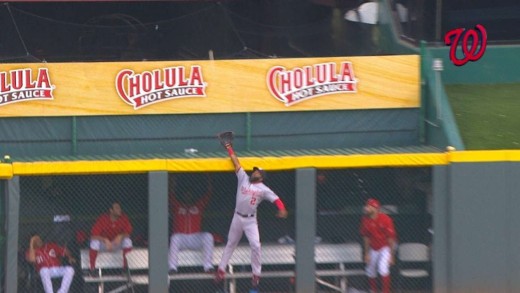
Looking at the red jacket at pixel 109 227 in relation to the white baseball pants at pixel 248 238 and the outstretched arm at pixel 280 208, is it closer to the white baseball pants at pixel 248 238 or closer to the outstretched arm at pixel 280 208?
the white baseball pants at pixel 248 238

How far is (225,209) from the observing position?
1345cm

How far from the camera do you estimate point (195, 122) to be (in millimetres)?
13445

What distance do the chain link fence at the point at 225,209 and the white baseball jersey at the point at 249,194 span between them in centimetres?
68

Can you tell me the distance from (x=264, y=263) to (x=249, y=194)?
96 cm

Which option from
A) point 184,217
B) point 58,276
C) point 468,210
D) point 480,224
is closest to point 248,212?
point 184,217

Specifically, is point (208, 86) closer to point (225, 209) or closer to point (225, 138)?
point (225, 138)

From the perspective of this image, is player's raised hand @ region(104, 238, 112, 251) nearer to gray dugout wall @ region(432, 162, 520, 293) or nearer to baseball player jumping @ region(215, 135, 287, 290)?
baseball player jumping @ region(215, 135, 287, 290)

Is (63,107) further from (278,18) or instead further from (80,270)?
(278,18)

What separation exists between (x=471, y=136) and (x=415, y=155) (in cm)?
131

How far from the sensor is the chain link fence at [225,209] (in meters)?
12.7

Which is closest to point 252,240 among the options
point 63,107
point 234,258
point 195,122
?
point 234,258

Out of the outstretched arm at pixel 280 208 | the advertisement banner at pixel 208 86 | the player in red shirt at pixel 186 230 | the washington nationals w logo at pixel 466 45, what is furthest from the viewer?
the washington nationals w logo at pixel 466 45

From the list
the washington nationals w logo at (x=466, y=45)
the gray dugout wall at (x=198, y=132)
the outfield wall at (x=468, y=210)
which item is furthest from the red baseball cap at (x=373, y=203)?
the washington nationals w logo at (x=466, y=45)

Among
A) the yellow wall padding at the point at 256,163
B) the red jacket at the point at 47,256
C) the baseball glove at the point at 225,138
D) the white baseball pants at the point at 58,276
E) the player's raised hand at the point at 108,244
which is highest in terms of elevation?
the baseball glove at the point at 225,138
